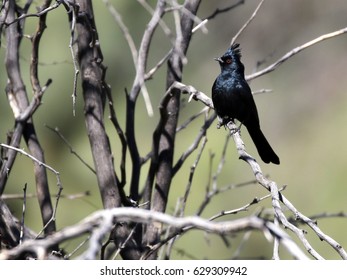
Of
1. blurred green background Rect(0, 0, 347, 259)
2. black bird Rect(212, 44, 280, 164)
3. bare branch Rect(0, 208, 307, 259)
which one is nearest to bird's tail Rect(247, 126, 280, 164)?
→ black bird Rect(212, 44, 280, 164)

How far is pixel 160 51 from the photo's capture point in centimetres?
738

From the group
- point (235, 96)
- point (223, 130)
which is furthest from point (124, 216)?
point (223, 130)

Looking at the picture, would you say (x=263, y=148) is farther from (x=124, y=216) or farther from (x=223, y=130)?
(x=124, y=216)

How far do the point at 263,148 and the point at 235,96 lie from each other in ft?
1.66

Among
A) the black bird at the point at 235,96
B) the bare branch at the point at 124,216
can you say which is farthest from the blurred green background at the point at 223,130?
the bare branch at the point at 124,216

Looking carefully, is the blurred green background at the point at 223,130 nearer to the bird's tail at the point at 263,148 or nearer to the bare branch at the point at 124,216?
the bird's tail at the point at 263,148

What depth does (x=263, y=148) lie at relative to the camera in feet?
18.6

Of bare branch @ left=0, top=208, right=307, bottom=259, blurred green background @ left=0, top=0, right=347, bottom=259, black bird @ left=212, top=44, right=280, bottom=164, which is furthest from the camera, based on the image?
blurred green background @ left=0, top=0, right=347, bottom=259

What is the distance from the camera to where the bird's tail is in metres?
5.59

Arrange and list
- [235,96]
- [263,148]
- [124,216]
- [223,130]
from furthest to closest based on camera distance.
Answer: [223,130] < [263,148] < [235,96] < [124,216]

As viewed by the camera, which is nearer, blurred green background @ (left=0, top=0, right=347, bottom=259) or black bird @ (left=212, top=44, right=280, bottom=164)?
black bird @ (left=212, top=44, right=280, bottom=164)

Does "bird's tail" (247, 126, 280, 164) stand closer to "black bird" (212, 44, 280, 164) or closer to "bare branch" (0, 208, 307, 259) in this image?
"black bird" (212, 44, 280, 164)

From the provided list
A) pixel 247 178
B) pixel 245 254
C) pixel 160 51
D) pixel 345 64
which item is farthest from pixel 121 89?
pixel 345 64
